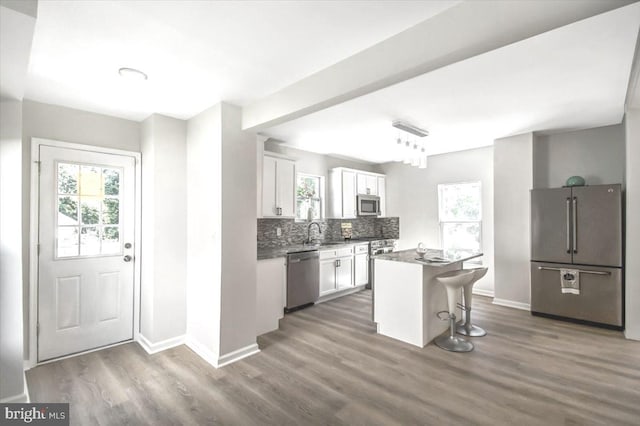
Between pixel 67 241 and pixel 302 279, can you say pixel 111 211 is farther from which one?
pixel 302 279

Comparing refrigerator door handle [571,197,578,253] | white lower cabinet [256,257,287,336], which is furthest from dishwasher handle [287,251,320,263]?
refrigerator door handle [571,197,578,253]

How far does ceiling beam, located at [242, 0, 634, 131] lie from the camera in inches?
51.0

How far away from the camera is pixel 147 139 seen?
10.5 feet

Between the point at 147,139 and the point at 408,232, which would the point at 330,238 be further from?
the point at 147,139

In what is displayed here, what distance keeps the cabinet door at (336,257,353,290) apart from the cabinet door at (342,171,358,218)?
0.90m

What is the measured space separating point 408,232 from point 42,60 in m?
5.68

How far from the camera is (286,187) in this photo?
4473mm

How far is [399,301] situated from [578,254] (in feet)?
8.00

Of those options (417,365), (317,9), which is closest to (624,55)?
(317,9)

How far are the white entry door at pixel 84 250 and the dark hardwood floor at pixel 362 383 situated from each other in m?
0.26

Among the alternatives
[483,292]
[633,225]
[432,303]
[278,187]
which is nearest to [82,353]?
[278,187]

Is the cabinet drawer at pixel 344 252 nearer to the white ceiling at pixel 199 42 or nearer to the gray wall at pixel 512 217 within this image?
the gray wall at pixel 512 217

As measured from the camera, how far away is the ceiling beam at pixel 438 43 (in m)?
1.29

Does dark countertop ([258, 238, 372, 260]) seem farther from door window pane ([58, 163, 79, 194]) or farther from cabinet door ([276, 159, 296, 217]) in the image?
door window pane ([58, 163, 79, 194])
